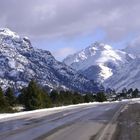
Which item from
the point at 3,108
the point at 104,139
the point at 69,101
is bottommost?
the point at 104,139

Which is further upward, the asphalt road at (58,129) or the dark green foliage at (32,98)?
the dark green foliage at (32,98)

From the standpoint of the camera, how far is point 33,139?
1806 centimetres

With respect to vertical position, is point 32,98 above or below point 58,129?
above

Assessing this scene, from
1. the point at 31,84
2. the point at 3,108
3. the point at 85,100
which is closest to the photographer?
the point at 3,108

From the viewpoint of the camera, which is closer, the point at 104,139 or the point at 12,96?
the point at 104,139

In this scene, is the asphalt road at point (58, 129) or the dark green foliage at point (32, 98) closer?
the asphalt road at point (58, 129)

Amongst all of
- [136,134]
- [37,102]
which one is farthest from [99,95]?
[136,134]

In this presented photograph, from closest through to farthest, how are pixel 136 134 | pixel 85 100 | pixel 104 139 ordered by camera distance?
pixel 104 139
pixel 136 134
pixel 85 100

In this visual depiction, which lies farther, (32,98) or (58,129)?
(32,98)

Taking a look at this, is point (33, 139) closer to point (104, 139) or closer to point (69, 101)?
point (104, 139)

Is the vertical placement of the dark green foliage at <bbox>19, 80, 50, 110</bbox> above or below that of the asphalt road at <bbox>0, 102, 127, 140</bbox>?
above

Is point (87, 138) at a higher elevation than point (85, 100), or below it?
below

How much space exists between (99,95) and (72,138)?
172 m

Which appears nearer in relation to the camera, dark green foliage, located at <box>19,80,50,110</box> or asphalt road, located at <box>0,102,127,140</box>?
asphalt road, located at <box>0,102,127,140</box>
